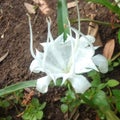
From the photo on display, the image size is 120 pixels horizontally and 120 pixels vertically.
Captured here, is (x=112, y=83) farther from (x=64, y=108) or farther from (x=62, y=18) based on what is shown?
(x=62, y=18)

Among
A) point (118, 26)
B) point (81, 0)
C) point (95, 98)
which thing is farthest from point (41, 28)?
point (95, 98)

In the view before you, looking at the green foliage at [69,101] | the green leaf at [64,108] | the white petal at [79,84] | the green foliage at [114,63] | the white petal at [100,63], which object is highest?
the white petal at [100,63]

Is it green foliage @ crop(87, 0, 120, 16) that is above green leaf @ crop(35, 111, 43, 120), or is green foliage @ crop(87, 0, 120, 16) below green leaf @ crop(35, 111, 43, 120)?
above

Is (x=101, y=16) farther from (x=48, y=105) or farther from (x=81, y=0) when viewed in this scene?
(x=48, y=105)

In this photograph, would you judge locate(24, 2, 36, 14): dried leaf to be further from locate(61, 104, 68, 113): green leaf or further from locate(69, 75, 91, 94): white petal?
locate(69, 75, 91, 94): white petal

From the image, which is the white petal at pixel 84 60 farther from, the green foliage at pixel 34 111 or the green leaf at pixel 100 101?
the green foliage at pixel 34 111

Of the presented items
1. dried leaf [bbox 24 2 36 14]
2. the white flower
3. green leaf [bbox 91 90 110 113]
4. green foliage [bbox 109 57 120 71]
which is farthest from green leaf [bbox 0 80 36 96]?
dried leaf [bbox 24 2 36 14]

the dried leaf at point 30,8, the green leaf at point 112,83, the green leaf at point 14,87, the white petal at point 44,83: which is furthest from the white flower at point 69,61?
the dried leaf at point 30,8
